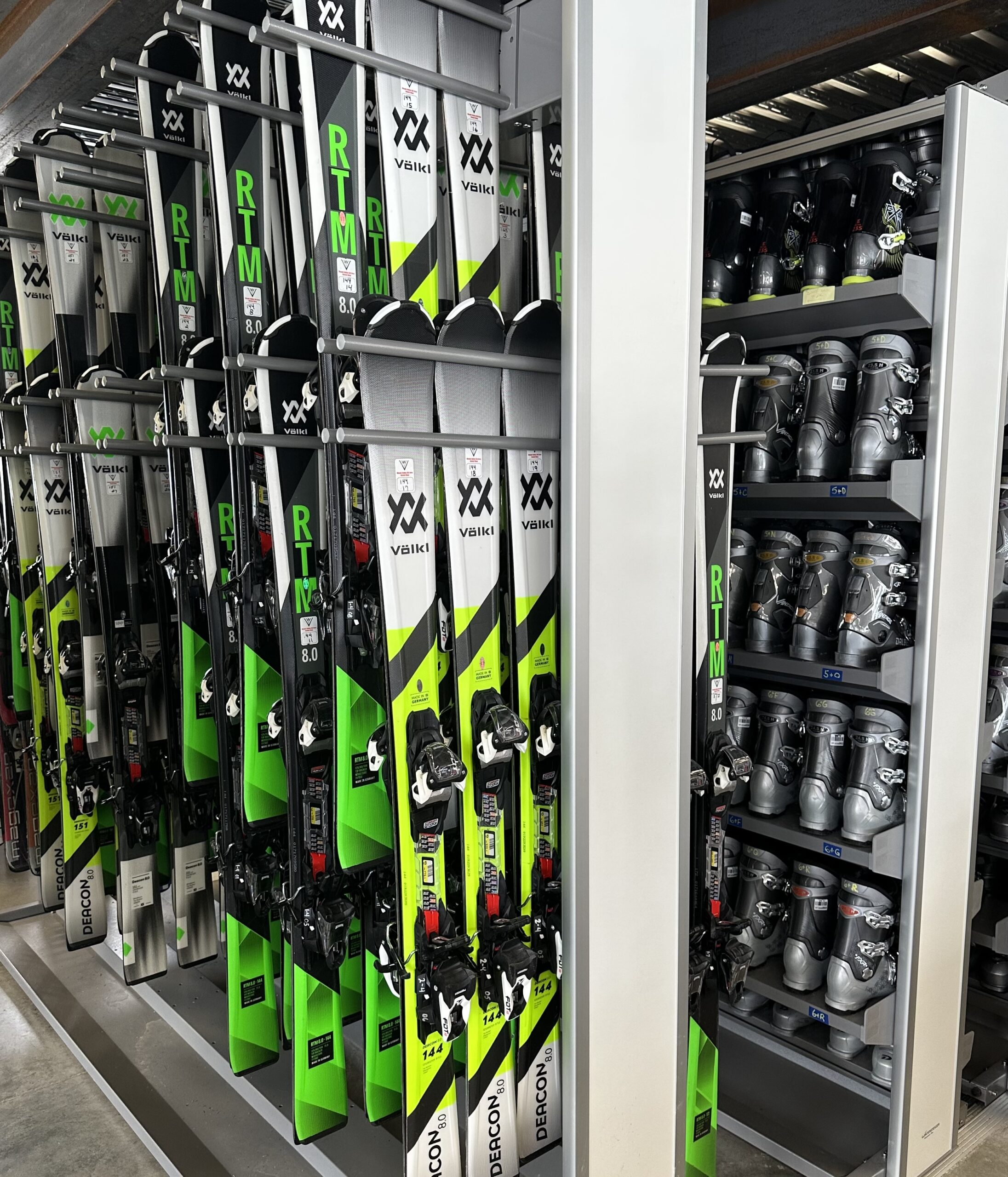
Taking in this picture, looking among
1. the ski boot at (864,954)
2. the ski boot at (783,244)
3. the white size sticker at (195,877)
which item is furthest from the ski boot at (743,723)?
the white size sticker at (195,877)

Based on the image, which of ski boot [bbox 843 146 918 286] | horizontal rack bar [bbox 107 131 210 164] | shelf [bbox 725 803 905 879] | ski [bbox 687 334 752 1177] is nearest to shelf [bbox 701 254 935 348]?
ski boot [bbox 843 146 918 286]

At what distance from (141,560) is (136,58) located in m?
1.45

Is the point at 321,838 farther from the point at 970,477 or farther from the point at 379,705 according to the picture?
the point at 970,477

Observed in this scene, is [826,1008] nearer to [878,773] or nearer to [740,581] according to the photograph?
[878,773]

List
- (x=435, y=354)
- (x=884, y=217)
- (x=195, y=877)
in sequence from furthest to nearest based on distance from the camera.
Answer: (x=195, y=877)
(x=884, y=217)
(x=435, y=354)

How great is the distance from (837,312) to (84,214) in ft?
6.63

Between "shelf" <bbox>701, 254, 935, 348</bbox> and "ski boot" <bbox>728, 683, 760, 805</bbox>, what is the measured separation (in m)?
0.96

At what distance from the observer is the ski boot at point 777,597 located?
7.79ft

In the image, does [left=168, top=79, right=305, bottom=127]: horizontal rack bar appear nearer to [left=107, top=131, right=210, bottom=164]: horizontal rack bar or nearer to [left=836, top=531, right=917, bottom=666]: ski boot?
[left=107, top=131, right=210, bottom=164]: horizontal rack bar

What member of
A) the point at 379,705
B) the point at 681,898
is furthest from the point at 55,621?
Answer: the point at 681,898

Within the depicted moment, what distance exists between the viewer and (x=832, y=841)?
85.4 inches

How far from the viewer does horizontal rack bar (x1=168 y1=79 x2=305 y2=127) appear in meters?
1.73

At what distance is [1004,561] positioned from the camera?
2.37 meters

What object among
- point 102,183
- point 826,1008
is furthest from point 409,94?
point 826,1008
